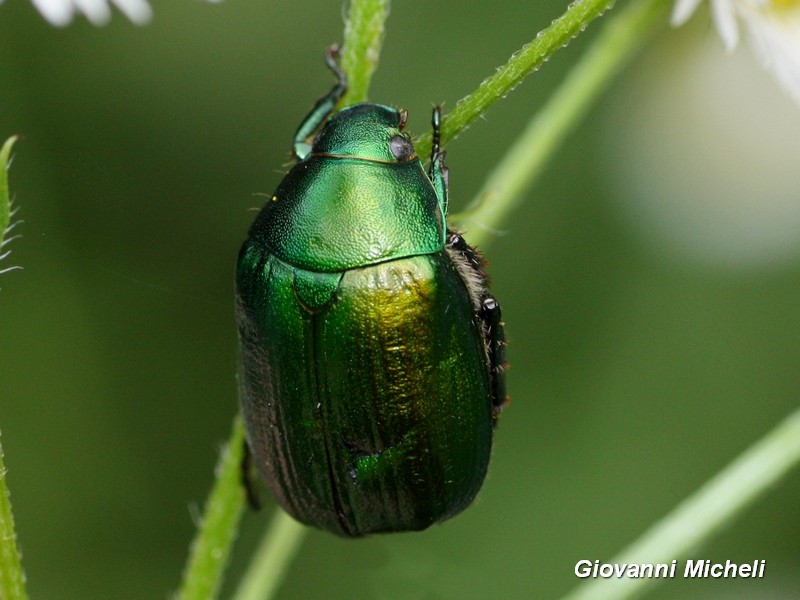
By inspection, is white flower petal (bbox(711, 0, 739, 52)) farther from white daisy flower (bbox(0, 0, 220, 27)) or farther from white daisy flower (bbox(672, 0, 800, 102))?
Result: white daisy flower (bbox(0, 0, 220, 27))

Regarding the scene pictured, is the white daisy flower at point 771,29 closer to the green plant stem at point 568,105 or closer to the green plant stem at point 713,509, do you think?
the green plant stem at point 568,105

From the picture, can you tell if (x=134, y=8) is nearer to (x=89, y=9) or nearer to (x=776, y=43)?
(x=89, y=9)

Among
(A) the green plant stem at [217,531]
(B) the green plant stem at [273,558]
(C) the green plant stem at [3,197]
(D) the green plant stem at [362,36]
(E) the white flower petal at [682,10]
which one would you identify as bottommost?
(B) the green plant stem at [273,558]

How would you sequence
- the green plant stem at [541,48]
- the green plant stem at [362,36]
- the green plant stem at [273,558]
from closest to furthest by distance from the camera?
the green plant stem at [541,48] → the green plant stem at [362,36] → the green plant stem at [273,558]

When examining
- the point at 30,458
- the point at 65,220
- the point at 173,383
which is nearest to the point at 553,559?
the point at 173,383

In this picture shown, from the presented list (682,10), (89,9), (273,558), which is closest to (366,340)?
(273,558)

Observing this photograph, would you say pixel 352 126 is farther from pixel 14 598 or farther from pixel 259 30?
pixel 259 30

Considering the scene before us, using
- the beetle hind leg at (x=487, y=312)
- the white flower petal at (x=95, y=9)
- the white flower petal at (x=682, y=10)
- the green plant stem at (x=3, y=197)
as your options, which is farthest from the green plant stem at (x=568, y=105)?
the green plant stem at (x=3, y=197)
